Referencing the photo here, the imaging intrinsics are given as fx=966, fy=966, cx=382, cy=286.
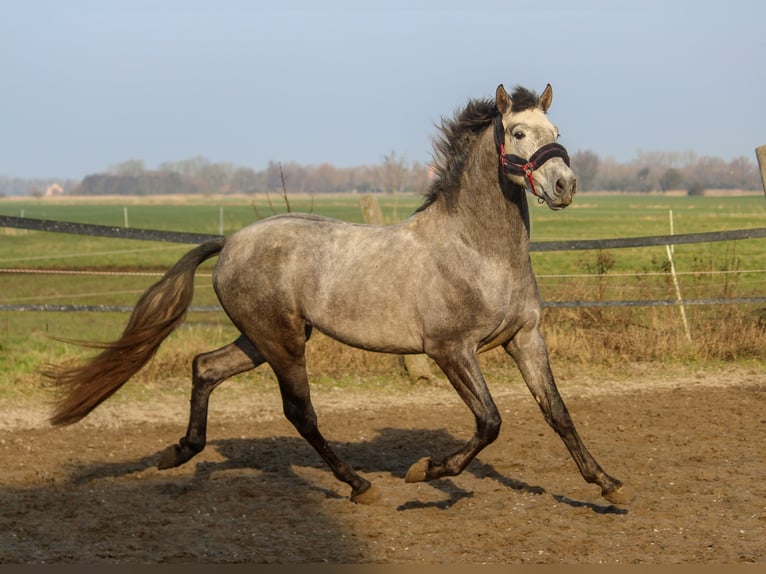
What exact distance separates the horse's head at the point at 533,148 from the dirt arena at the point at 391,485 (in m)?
1.56

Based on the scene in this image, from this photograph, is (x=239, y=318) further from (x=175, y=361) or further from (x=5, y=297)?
(x=5, y=297)

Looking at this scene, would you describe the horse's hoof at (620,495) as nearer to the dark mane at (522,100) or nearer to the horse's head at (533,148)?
the horse's head at (533,148)

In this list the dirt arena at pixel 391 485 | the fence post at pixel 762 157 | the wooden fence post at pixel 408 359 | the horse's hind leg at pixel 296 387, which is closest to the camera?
the dirt arena at pixel 391 485

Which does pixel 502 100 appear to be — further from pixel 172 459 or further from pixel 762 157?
pixel 762 157

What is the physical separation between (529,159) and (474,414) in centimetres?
124

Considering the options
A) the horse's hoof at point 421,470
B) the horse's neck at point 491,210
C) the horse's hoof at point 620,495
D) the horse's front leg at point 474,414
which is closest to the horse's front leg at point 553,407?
the horse's hoof at point 620,495

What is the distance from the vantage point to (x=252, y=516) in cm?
477

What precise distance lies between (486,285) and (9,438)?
3.80 m

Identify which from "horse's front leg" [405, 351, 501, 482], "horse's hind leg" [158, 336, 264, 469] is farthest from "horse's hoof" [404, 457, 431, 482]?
"horse's hind leg" [158, 336, 264, 469]

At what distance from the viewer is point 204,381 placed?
5.54 meters

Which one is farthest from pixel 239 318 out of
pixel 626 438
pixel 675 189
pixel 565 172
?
pixel 675 189

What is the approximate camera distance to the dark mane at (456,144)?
16.2 feet

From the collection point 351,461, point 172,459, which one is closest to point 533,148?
point 351,461

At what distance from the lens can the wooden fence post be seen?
8.62 metres
